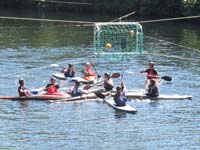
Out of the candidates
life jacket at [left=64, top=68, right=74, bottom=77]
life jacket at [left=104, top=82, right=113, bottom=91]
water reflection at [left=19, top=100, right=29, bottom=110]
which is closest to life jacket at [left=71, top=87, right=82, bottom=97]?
life jacket at [left=104, top=82, right=113, bottom=91]

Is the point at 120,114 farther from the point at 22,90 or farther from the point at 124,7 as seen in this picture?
the point at 124,7

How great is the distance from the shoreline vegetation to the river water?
2411cm

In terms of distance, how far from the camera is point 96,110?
41906 mm

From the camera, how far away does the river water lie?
34.9m

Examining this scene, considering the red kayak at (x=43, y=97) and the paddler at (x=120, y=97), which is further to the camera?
the red kayak at (x=43, y=97)

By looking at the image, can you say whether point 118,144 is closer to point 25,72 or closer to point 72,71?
point 72,71

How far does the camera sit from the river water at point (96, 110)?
1374 inches

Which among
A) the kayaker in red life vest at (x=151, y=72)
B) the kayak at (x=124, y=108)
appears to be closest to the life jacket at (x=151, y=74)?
the kayaker in red life vest at (x=151, y=72)

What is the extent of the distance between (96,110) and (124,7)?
224ft

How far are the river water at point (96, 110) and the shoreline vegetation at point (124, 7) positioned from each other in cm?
2411

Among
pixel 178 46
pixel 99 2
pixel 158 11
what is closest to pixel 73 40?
pixel 178 46

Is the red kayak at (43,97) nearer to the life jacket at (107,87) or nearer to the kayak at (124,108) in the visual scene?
the life jacket at (107,87)

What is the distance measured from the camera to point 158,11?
103 m

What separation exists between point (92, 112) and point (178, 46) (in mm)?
32077
